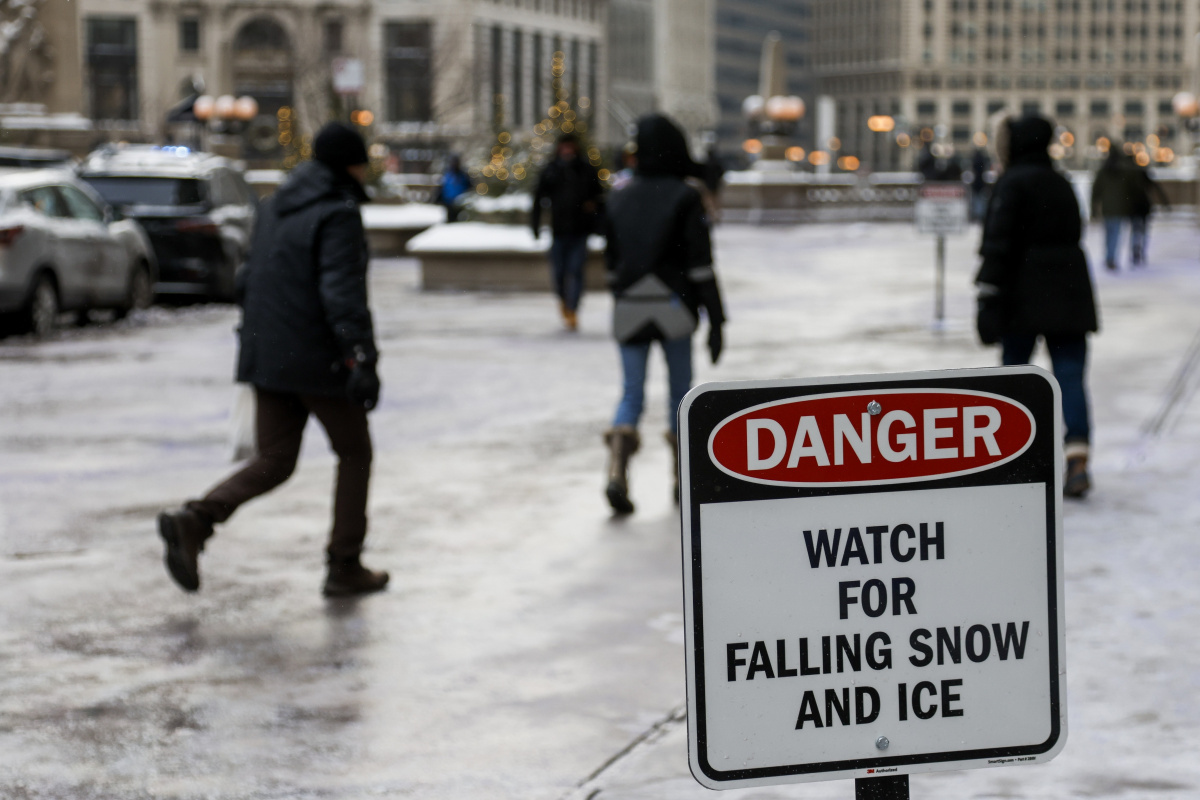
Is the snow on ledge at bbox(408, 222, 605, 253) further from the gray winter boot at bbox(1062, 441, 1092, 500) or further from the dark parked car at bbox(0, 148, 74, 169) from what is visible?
the gray winter boot at bbox(1062, 441, 1092, 500)

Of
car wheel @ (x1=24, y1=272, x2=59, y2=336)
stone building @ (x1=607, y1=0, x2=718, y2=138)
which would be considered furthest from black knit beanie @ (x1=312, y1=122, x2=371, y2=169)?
stone building @ (x1=607, y1=0, x2=718, y2=138)

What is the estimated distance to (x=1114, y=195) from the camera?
25578mm

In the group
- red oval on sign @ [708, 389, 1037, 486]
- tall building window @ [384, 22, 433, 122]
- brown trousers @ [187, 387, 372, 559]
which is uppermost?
tall building window @ [384, 22, 433, 122]

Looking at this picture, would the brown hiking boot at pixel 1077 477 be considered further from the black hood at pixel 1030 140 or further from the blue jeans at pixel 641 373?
the blue jeans at pixel 641 373

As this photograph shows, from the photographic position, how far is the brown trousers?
682cm

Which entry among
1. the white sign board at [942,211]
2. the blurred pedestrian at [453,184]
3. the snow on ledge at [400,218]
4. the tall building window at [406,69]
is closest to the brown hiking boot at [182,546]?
the white sign board at [942,211]

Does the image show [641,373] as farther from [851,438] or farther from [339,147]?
[851,438]

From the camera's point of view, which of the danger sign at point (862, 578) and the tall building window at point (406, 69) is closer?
the danger sign at point (862, 578)

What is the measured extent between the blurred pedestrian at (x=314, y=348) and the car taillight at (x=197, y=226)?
46.0ft

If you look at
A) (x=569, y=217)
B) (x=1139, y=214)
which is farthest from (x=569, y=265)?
(x=1139, y=214)

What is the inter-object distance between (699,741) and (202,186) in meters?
19.0

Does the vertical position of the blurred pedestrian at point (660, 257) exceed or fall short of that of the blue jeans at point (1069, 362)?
it exceeds it

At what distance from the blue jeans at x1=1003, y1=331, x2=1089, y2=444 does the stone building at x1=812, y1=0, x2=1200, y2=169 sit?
178 m

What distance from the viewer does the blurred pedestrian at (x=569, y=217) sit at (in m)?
17.3
